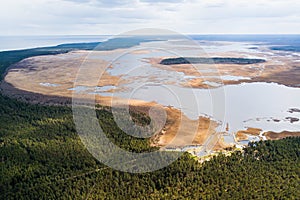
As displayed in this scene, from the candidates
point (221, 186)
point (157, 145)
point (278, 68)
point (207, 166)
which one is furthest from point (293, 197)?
point (278, 68)

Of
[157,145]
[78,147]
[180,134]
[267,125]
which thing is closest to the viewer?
[78,147]

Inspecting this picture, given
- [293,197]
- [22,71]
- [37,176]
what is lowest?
[293,197]

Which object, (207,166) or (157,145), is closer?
(207,166)

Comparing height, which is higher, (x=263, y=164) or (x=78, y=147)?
(x=78, y=147)

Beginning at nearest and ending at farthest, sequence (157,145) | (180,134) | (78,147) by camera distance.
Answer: (78,147), (157,145), (180,134)

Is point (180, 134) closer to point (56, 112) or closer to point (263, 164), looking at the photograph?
point (263, 164)

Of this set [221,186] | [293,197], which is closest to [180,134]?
[221,186]
